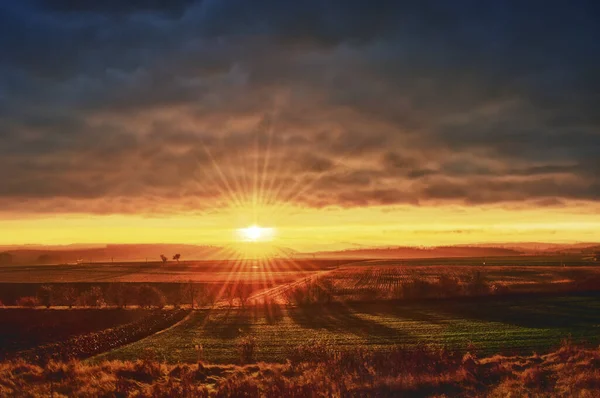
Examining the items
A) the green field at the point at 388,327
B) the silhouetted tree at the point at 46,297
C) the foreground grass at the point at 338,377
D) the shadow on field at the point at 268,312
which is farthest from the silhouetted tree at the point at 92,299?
the foreground grass at the point at 338,377

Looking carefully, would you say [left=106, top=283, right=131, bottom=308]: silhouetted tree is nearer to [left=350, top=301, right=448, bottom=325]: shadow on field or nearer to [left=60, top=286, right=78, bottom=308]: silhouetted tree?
[left=60, top=286, right=78, bottom=308]: silhouetted tree

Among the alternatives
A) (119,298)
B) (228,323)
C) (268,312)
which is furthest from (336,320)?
(119,298)

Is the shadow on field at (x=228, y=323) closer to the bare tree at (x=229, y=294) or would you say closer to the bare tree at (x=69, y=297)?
the bare tree at (x=229, y=294)

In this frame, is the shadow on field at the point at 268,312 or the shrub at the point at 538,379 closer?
the shrub at the point at 538,379

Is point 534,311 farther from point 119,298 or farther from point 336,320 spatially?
point 119,298

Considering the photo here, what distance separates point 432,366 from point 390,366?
8.06 ft

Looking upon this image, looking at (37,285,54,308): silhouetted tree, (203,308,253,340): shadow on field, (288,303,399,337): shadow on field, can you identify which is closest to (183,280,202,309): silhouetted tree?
(203,308,253,340): shadow on field

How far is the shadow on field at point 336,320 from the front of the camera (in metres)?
A: 57.4

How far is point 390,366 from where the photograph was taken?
3219 centimetres

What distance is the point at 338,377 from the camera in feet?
96.7

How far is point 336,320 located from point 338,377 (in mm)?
38072

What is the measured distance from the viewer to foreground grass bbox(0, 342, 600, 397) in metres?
27.0

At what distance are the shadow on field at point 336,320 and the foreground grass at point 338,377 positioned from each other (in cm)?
1984

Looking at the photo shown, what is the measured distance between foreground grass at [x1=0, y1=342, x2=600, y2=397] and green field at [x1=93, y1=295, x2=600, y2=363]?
742cm
